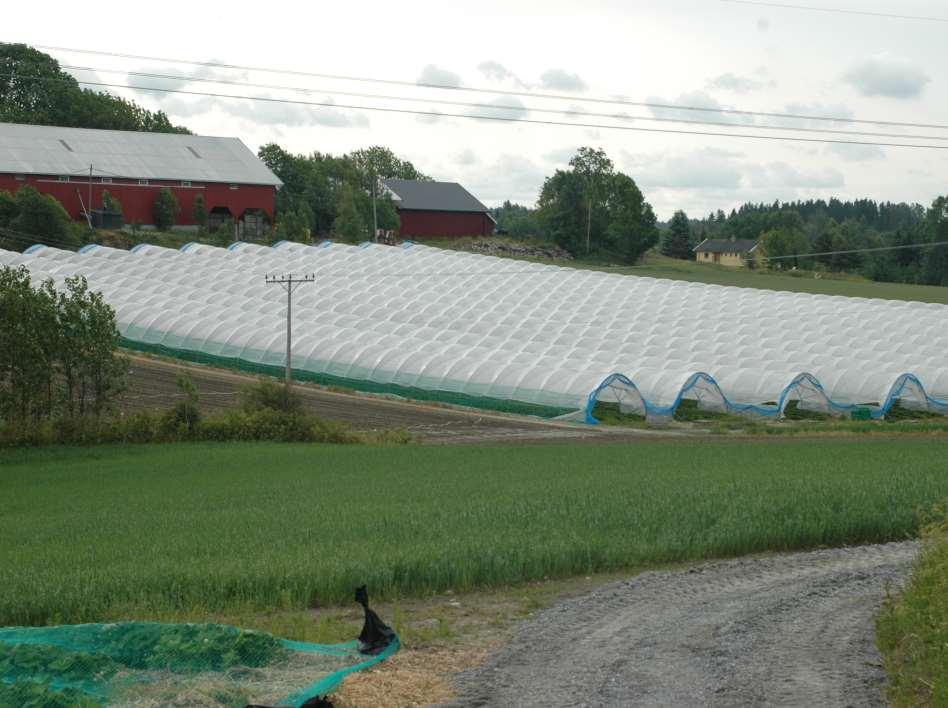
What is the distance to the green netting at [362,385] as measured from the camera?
46.7 meters

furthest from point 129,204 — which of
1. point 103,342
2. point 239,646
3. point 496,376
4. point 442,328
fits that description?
point 239,646

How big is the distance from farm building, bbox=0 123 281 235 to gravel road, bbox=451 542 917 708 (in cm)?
7519

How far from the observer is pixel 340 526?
17.5 meters

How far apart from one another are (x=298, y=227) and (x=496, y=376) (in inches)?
1721

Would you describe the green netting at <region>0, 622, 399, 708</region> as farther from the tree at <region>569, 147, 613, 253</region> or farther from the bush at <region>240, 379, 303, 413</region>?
the tree at <region>569, 147, 613, 253</region>

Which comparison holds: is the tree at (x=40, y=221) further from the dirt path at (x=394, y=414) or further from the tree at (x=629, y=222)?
the tree at (x=629, y=222)

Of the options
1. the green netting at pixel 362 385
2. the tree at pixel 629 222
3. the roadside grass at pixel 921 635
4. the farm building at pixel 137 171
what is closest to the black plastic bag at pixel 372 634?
the roadside grass at pixel 921 635

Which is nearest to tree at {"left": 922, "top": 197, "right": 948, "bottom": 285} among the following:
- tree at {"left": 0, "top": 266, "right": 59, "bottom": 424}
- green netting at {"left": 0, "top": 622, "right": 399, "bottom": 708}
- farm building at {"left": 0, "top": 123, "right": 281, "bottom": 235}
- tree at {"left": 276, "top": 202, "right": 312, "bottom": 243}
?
Answer: tree at {"left": 276, "top": 202, "right": 312, "bottom": 243}

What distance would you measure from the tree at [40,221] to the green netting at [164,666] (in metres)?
68.8

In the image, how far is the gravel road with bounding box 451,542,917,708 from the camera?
31.4 ft

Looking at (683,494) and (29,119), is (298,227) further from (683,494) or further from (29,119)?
(683,494)

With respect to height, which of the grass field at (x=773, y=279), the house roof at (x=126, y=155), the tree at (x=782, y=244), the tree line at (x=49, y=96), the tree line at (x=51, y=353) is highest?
the tree line at (x=49, y=96)

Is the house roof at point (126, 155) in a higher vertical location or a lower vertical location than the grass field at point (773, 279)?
higher

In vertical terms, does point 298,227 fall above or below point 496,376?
above
